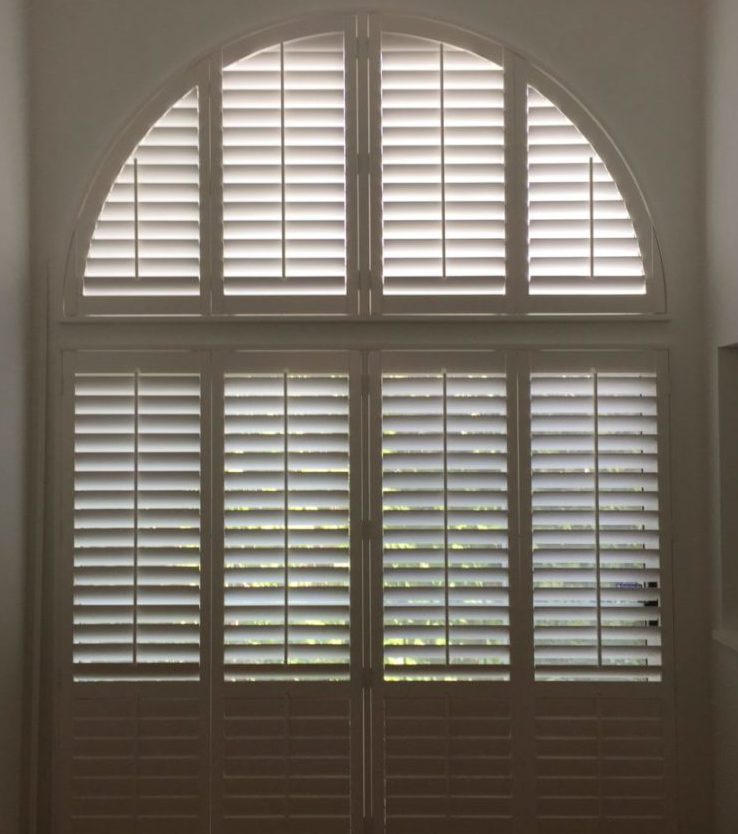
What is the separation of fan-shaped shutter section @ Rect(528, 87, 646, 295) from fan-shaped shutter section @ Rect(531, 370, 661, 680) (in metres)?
0.32

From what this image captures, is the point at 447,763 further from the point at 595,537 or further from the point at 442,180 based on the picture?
the point at 442,180

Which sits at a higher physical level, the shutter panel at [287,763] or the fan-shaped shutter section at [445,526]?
the fan-shaped shutter section at [445,526]

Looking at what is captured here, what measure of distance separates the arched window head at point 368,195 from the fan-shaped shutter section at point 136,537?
1.17ft

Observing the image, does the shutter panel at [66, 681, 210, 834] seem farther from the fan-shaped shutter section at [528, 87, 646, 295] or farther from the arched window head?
the fan-shaped shutter section at [528, 87, 646, 295]

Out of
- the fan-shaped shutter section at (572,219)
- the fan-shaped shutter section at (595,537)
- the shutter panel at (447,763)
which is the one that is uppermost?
the fan-shaped shutter section at (572,219)

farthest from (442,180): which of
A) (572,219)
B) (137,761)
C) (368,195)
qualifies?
(137,761)

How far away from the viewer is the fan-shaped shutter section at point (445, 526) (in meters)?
3.42

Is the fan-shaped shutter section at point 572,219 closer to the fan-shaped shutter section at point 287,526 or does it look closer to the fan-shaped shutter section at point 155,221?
the fan-shaped shutter section at point 287,526

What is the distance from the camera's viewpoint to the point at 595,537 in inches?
135

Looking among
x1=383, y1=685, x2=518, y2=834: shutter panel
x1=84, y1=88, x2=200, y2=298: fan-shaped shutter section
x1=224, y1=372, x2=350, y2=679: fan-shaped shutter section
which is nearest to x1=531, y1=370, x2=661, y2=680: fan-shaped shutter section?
x1=383, y1=685, x2=518, y2=834: shutter panel

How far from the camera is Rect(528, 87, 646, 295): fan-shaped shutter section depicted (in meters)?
3.48

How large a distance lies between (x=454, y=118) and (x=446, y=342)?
0.71 meters
